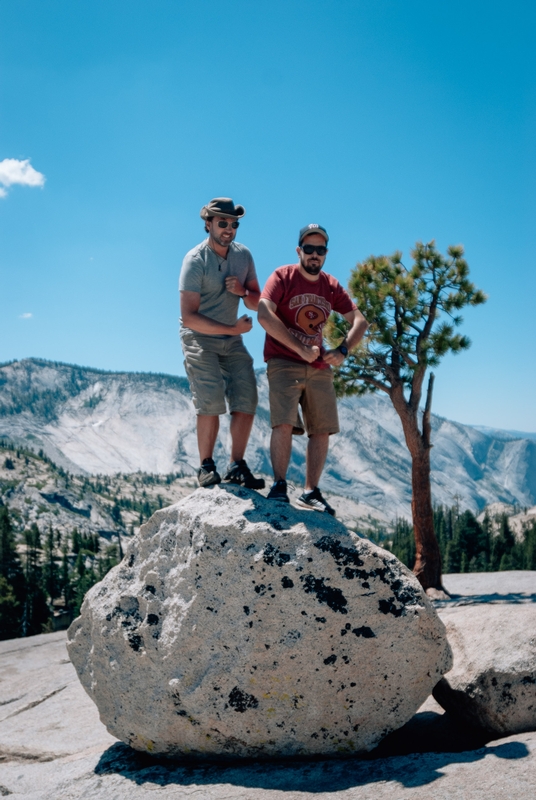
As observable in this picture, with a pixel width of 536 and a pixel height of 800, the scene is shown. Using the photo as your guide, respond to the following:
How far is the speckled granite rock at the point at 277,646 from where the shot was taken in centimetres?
559

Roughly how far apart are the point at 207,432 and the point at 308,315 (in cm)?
166

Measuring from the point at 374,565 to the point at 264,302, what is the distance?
282 cm

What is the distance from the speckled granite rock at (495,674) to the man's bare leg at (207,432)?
11.2 feet

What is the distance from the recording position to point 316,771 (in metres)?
5.36

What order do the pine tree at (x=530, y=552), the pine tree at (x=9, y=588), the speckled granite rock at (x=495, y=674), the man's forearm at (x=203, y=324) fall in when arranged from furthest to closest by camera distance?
the pine tree at (x=530, y=552) → the pine tree at (x=9, y=588) → the man's forearm at (x=203, y=324) → the speckled granite rock at (x=495, y=674)

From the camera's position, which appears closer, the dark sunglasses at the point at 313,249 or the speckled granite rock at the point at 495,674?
the speckled granite rock at the point at 495,674

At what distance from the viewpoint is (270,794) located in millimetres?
4957

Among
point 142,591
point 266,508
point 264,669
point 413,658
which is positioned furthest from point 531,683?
point 142,591

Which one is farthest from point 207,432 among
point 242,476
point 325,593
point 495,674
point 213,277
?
point 495,674

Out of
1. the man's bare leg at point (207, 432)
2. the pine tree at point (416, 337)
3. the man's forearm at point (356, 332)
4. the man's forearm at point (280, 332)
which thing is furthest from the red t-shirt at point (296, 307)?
the pine tree at point (416, 337)

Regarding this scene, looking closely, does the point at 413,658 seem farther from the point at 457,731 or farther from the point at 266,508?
the point at 266,508

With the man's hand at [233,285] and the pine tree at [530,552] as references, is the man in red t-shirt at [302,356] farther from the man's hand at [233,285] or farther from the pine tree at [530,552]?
the pine tree at [530,552]

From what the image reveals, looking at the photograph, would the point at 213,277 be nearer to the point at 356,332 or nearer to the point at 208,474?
the point at 356,332

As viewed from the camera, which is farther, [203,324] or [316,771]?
[203,324]
